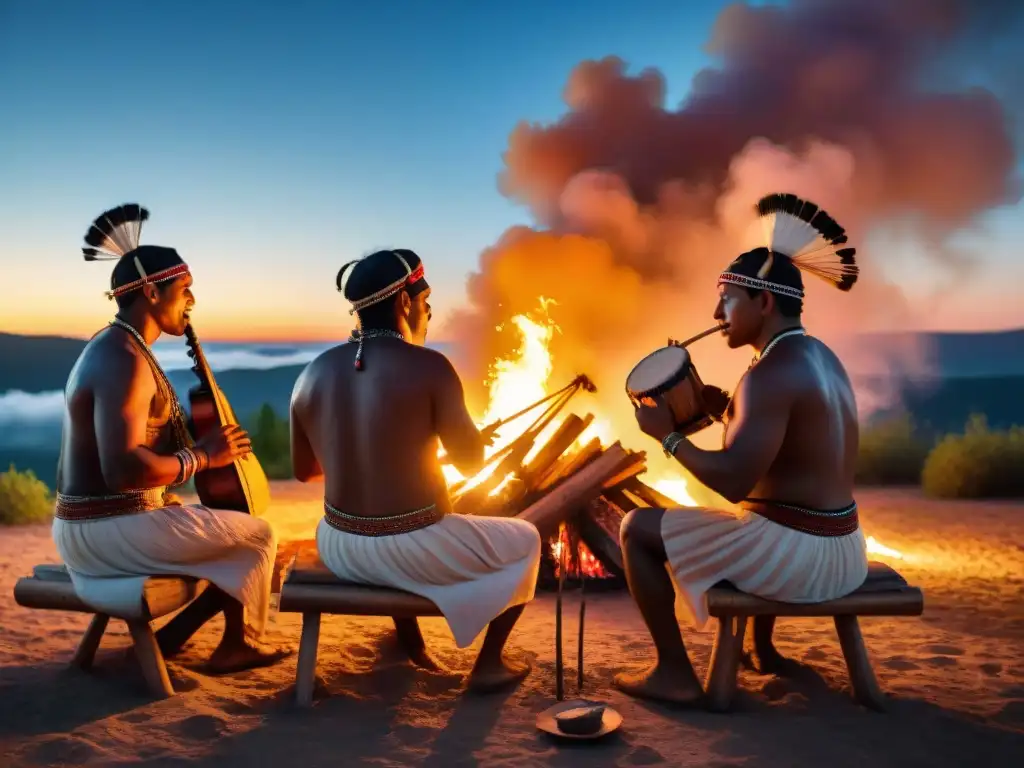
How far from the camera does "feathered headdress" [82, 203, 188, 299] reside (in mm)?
4449

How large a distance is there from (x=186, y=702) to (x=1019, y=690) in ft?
13.7

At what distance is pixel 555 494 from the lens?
6152 mm

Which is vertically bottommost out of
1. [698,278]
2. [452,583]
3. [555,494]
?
[452,583]

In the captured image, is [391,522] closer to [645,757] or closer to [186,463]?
[186,463]

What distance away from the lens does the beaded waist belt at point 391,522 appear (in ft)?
13.4

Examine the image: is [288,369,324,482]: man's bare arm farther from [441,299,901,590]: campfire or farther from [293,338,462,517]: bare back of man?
[441,299,901,590]: campfire

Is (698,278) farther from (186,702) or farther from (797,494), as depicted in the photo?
(186,702)

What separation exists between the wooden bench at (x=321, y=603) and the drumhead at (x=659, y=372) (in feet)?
4.63

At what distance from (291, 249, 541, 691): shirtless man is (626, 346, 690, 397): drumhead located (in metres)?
0.79

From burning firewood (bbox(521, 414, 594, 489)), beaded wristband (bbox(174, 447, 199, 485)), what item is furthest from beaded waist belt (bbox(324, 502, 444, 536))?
burning firewood (bbox(521, 414, 594, 489))

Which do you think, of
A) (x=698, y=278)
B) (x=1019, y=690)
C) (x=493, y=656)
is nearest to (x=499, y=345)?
(x=698, y=278)

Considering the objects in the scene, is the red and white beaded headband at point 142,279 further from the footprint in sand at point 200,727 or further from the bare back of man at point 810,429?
the bare back of man at point 810,429

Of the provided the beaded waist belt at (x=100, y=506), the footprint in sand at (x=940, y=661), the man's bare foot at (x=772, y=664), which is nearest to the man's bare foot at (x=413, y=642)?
the beaded waist belt at (x=100, y=506)

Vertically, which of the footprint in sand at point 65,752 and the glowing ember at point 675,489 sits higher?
the glowing ember at point 675,489
